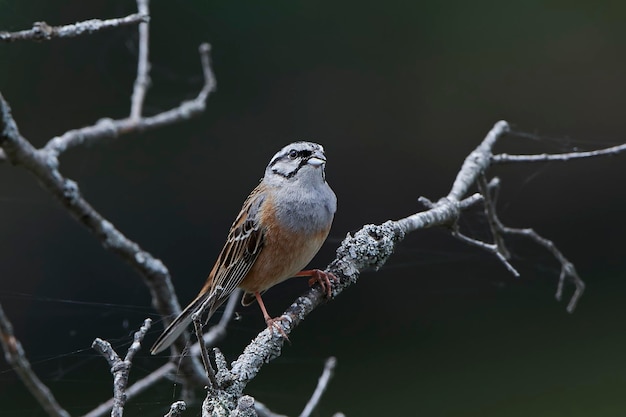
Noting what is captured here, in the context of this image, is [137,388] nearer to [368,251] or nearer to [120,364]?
[368,251]

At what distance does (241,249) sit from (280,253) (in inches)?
5.3

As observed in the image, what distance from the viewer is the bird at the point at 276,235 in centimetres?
266

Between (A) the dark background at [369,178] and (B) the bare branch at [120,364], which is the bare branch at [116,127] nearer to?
(B) the bare branch at [120,364]

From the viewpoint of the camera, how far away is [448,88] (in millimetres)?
6352

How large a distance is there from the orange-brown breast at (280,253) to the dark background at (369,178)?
59.5 inches

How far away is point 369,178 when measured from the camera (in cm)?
559

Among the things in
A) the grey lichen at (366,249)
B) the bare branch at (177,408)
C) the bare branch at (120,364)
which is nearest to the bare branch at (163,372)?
the grey lichen at (366,249)

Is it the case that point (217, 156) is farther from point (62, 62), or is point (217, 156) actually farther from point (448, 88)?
point (448, 88)

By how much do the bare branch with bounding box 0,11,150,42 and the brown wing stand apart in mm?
Result: 781

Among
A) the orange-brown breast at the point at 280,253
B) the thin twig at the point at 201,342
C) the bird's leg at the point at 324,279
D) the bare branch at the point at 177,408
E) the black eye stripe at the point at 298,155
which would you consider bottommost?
the bare branch at the point at 177,408

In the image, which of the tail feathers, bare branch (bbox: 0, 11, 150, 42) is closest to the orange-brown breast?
the tail feathers

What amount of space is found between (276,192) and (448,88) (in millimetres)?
3789

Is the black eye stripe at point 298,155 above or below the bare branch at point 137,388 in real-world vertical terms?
above

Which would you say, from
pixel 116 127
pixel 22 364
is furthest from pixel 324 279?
pixel 116 127
